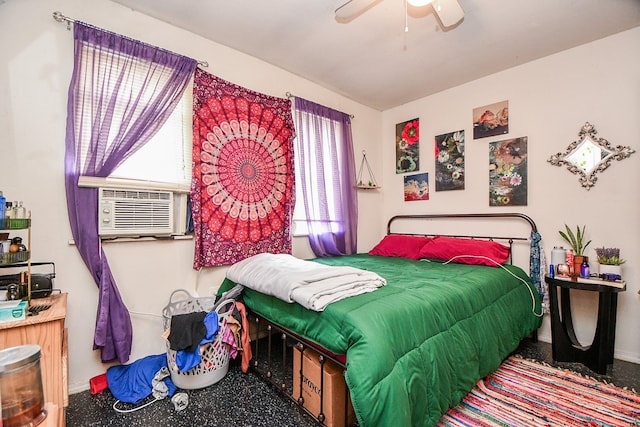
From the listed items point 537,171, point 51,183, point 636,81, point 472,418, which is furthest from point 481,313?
point 51,183

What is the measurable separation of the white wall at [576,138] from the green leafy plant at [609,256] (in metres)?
0.12

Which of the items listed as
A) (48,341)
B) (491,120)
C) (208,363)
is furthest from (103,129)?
(491,120)

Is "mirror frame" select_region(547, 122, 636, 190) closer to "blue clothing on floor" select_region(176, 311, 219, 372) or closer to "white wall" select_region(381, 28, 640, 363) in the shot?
"white wall" select_region(381, 28, 640, 363)

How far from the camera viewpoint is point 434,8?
1.78m

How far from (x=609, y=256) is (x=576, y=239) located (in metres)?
0.26

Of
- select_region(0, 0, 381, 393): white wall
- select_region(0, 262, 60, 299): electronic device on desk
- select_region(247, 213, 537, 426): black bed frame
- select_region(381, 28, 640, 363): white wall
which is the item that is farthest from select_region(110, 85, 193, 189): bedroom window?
select_region(381, 28, 640, 363): white wall

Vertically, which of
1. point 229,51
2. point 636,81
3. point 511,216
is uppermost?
point 229,51

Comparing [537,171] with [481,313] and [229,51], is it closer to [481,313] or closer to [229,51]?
[481,313]

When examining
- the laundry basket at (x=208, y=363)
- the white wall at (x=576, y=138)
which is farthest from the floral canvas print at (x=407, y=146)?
the laundry basket at (x=208, y=363)

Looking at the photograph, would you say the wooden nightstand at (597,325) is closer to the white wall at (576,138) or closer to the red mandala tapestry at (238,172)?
the white wall at (576,138)

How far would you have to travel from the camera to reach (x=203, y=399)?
185cm

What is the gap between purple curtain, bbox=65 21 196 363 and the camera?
6.23 feet

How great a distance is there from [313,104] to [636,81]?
2.73 metres

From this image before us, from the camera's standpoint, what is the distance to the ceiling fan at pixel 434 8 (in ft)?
5.69
